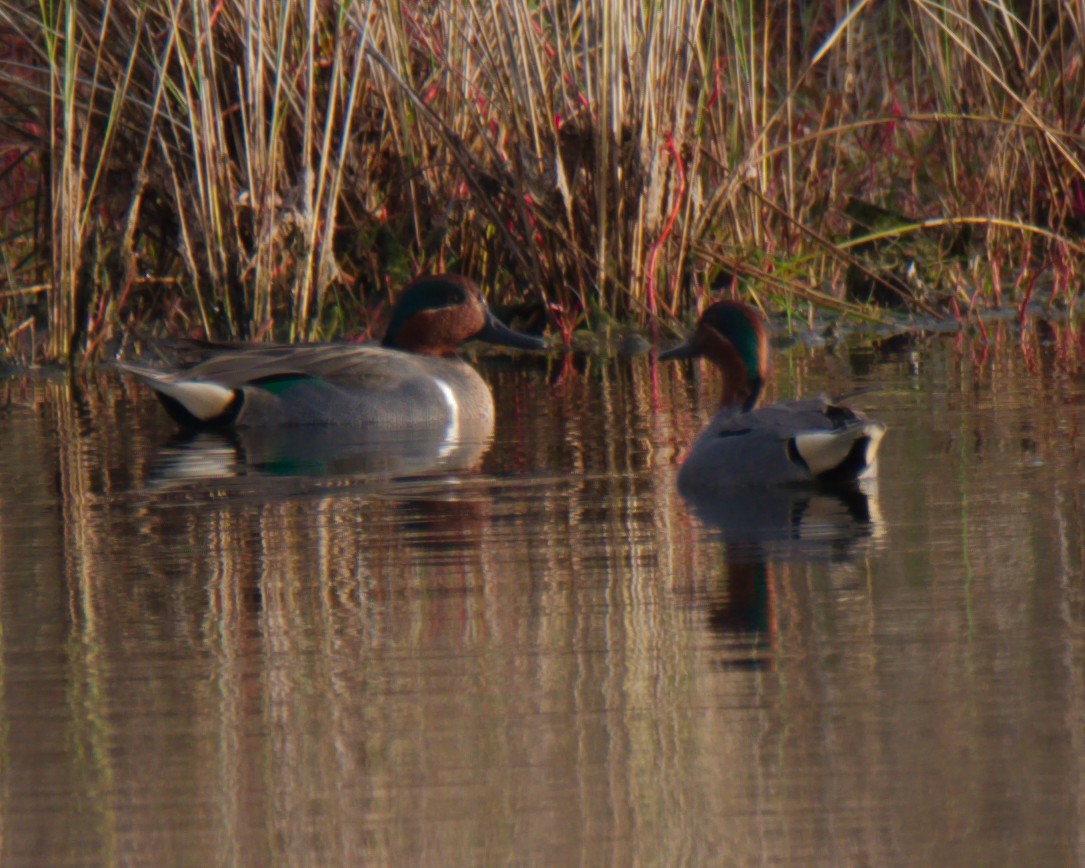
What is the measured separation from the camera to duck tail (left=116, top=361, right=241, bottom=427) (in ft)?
29.3

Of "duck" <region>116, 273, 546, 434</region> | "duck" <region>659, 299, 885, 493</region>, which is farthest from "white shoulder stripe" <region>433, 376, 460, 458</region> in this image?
"duck" <region>659, 299, 885, 493</region>

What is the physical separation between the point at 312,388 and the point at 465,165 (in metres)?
1.81

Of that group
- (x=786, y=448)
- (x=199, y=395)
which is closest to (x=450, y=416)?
(x=199, y=395)

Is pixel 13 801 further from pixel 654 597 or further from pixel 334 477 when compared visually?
pixel 334 477

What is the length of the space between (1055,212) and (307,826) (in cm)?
932

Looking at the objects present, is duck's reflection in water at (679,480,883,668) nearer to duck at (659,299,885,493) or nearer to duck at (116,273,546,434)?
duck at (659,299,885,493)

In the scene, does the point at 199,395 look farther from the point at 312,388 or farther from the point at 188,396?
the point at 312,388

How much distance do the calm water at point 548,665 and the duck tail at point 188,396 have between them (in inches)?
64.8

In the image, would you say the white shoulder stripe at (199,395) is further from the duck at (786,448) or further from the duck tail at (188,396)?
the duck at (786,448)

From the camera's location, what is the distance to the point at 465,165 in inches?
407

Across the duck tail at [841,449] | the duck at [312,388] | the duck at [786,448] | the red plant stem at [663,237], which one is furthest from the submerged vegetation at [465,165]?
the duck tail at [841,449]

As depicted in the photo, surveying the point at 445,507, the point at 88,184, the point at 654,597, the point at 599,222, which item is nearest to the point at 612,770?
the point at 654,597

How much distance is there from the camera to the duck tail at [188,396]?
8.94m

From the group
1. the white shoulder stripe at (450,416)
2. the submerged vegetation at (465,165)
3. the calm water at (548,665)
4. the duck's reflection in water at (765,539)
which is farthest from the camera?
the submerged vegetation at (465,165)
